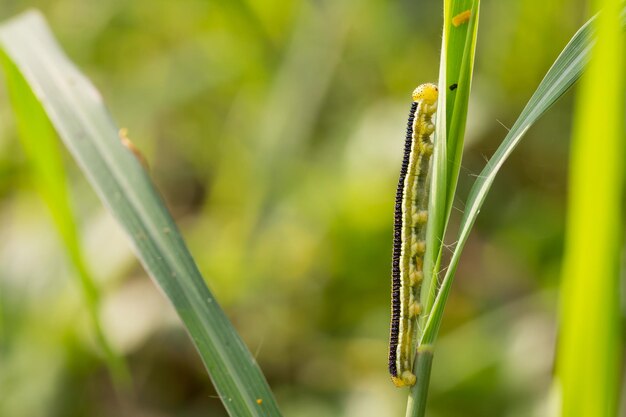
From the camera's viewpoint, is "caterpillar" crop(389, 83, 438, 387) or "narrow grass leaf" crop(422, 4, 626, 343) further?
"caterpillar" crop(389, 83, 438, 387)

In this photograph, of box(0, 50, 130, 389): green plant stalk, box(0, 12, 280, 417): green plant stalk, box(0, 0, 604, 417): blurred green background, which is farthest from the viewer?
box(0, 0, 604, 417): blurred green background

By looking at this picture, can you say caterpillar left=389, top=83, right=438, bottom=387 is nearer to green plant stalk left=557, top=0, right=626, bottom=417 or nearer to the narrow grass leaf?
the narrow grass leaf

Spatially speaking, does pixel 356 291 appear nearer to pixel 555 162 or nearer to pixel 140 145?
pixel 555 162

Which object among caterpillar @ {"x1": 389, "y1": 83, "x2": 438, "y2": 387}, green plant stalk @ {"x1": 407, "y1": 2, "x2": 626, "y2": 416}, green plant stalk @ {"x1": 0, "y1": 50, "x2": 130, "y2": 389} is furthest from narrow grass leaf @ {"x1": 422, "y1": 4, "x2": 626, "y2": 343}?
green plant stalk @ {"x1": 0, "y1": 50, "x2": 130, "y2": 389}

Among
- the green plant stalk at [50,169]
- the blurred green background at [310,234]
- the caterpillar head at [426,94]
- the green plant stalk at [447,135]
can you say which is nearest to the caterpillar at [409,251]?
the caterpillar head at [426,94]

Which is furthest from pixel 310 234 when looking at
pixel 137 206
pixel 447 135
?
pixel 447 135

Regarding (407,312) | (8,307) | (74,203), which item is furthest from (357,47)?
(407,312)

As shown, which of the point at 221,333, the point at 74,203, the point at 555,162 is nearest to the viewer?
the point at 221,333
